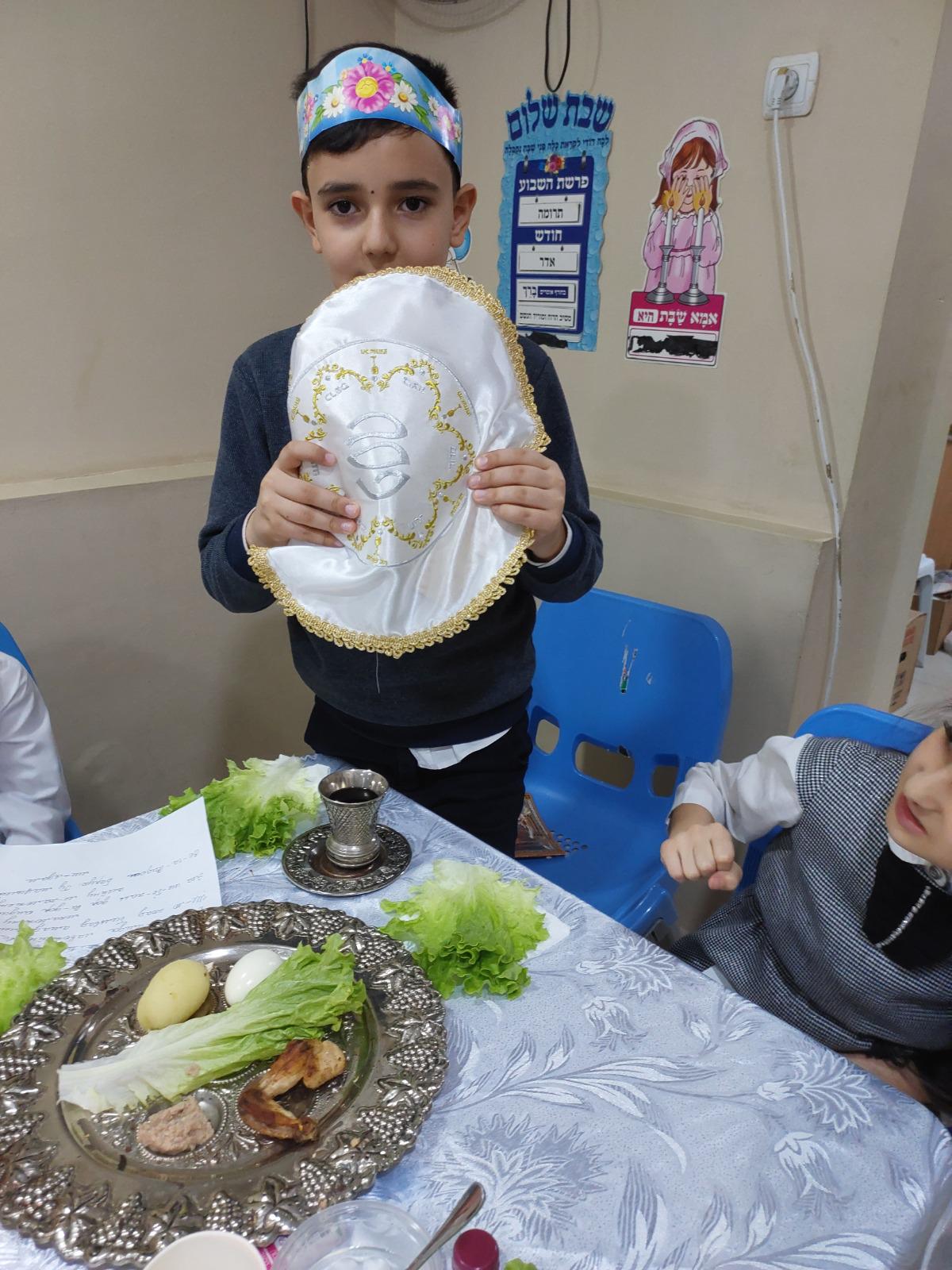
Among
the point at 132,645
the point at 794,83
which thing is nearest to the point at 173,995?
the point at 132,645

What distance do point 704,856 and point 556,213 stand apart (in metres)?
1.38

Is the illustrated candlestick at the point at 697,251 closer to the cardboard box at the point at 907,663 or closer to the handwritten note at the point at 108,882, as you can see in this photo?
the handwritten note at the point at 108,882

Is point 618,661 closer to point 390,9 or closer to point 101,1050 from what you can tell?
point 101,1050

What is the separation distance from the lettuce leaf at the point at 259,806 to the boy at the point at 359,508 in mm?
130

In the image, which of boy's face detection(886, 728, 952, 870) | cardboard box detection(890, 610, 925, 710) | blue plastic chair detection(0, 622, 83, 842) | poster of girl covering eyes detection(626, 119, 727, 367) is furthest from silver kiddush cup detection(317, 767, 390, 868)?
cardboard box detection(890, 610, 925, 710)

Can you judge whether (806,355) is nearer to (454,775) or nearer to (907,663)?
(454,775)

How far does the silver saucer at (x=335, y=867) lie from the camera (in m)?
0.82

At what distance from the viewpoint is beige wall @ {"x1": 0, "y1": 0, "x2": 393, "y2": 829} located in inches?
60.2

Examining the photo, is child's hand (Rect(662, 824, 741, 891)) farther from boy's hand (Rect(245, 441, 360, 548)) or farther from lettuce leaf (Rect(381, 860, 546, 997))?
boy's hand (Rect(245, 441, 360, 548))

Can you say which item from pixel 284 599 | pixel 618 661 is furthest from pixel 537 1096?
pixel 618 661

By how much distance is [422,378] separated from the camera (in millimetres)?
893

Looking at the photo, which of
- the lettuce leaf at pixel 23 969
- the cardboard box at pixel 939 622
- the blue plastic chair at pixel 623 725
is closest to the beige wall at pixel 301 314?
the blue plastic chair at pixel 623 725

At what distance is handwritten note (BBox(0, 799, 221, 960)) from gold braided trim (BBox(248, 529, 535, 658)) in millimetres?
241

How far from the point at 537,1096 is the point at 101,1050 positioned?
0.33 metres
